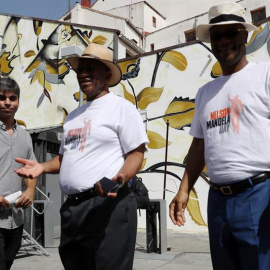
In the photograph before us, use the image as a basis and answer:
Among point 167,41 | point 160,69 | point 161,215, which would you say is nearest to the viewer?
point 161,215

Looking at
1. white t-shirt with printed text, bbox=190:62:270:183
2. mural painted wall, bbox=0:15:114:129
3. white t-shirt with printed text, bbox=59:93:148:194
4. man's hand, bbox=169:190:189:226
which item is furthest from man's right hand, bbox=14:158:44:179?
mural painted wall, bbox=0:15:114:129

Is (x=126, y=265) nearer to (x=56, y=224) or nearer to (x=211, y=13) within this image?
(x=211, y=13)

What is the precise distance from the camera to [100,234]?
254cm

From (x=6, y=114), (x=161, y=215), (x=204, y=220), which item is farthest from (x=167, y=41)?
(x=6, y=114)

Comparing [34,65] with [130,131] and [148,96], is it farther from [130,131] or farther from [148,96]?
[130,131]

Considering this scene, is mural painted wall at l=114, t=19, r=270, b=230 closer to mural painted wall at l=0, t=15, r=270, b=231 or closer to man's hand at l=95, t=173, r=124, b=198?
mural painted wall at l=0, t=15, r=270, b=231

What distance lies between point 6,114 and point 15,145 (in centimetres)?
24

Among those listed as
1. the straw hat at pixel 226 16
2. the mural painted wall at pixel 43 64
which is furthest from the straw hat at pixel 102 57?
the mural painted wall at pixel 43 64

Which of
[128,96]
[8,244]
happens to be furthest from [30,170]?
[128,96]

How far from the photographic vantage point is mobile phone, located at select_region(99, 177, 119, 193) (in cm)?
234

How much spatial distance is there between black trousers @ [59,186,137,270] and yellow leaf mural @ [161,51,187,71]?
10154 millimetres

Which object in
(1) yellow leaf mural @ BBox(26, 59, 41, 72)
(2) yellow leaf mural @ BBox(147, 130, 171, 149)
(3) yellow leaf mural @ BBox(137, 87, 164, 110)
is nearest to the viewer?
(2) yellow leaf mural @ BBox(147, 130, 171, 149)

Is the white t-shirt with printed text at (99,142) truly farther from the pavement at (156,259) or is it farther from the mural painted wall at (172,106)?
the mural painted wall at (172,106)

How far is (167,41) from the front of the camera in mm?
26922
